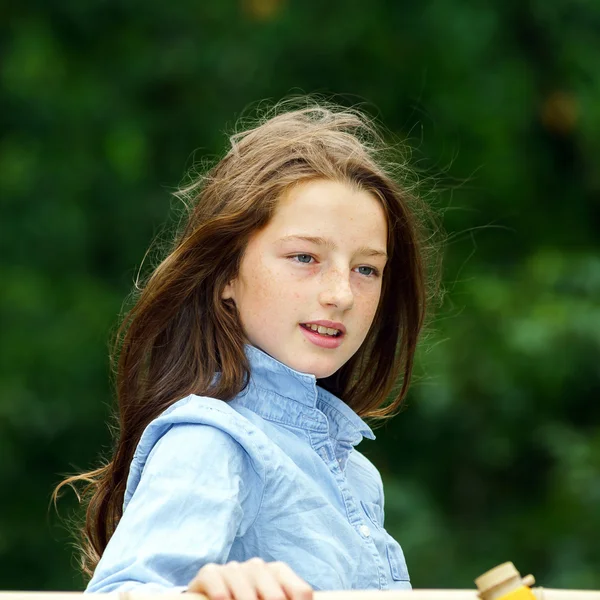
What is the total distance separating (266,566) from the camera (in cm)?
86

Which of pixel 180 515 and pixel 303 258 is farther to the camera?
pixel 303 258

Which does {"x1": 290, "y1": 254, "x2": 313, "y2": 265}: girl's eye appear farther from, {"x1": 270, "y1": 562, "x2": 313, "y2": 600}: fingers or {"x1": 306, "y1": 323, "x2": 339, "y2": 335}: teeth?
{"x1": 270, "y1": 562, "x2": 313, "y2": 600}: fingers

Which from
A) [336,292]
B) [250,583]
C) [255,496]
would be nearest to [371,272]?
[336,292]

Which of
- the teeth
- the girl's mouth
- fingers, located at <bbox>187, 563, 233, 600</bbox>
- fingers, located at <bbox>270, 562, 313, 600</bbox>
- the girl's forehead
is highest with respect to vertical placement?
the girl's forehead

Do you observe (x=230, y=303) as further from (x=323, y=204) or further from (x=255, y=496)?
(x=255, y=496)

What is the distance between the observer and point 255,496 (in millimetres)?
1037

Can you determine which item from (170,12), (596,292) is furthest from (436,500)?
(170,12)

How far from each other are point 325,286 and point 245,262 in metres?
0.10

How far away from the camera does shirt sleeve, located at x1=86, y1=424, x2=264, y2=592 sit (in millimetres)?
923

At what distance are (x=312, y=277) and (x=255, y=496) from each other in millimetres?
227

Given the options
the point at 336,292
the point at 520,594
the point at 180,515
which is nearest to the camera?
the point at 520,594

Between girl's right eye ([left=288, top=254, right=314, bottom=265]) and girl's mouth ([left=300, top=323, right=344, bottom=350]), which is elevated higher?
girl's right eye ([left=288, top=254, right=314, bottom=265])

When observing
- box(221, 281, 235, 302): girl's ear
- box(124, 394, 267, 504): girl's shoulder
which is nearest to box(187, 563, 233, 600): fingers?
box(124, 394, 267, 504): girl's shoulder

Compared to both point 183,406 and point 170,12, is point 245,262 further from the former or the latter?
point 170,12
